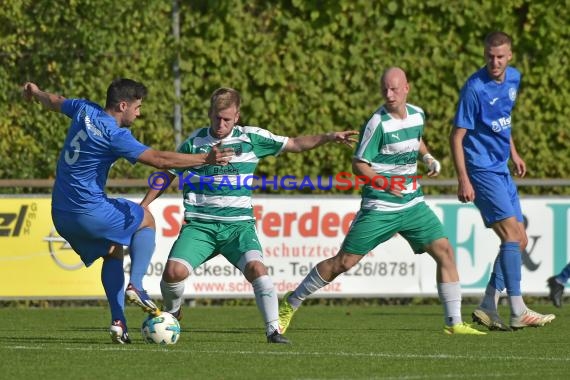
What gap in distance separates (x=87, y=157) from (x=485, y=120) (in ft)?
11.1

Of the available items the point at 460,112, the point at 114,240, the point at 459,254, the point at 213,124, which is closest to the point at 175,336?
the point at 114,240

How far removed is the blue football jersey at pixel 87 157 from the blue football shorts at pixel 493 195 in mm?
3104

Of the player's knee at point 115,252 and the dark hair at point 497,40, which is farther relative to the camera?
the dark hair at point 497,40

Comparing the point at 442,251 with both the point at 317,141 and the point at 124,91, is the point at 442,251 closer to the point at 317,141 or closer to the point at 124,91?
the point at 317,141

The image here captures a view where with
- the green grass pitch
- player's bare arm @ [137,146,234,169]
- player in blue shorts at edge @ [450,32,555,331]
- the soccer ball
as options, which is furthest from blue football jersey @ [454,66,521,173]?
the soccer ball

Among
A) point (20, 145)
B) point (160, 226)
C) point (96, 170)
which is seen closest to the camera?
point (96, 170)

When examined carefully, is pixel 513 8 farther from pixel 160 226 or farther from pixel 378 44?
pixel 160 226

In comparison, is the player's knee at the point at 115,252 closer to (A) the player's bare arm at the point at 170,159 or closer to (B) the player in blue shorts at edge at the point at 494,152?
(A) the player's bare arm at the point at 170,159

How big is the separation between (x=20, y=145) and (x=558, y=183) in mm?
6532

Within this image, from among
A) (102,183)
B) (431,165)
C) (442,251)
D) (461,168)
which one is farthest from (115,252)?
(461,168)

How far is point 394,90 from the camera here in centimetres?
1030

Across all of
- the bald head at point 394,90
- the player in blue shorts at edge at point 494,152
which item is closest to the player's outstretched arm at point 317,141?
the bald head at point 394,90

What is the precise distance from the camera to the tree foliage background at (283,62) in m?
16.5

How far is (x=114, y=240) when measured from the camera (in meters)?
9.63
